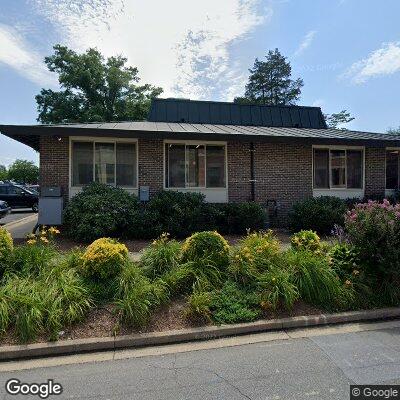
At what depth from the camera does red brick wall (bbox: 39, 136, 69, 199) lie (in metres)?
10.8

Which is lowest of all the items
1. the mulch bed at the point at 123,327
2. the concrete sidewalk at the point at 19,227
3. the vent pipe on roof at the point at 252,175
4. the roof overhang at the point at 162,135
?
the mulch bed at the point at 123,327

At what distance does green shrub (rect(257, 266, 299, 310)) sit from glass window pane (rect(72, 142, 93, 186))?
7777 millimetres

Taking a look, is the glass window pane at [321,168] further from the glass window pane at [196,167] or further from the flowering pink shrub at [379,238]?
the flowering pink shrub at [379,238]

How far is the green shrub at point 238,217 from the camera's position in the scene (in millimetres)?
10734

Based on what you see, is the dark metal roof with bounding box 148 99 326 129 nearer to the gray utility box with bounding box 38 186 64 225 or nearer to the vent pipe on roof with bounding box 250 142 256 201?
the vent pipe on roof with bounding box 250 142 256 201

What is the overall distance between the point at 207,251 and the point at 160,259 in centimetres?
84

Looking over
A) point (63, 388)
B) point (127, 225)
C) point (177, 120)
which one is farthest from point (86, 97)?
point (63, 388)

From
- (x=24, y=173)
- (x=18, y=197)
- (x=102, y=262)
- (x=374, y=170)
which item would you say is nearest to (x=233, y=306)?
(x=102, y=262)

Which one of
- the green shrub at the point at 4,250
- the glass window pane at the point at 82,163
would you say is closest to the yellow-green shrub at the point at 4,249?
the green shrub at the point at 4,250

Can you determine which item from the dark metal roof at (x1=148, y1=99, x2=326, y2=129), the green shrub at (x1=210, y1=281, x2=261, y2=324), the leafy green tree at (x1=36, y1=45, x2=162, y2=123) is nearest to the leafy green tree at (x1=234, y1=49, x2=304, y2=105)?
the leafy green tree at (x1=36, y1=45, x2=162, y2=123)

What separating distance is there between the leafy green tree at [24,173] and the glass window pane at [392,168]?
6077 cm

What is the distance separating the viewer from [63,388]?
3.41m

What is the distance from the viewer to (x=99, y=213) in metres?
9.24

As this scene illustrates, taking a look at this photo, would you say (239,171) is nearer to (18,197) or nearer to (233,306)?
(233,306)
